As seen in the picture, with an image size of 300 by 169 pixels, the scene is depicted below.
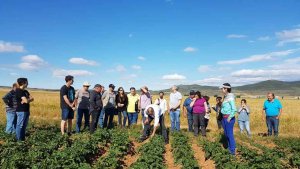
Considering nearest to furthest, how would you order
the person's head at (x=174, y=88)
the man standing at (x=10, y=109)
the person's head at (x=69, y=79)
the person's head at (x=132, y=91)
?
the person's head at (x=69, y=79) < the man standing at (x=10, y=109) < the person's head at (x=174, y=88) < the person's head at (x=132, y=91)

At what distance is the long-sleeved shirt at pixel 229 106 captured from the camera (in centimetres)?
1018

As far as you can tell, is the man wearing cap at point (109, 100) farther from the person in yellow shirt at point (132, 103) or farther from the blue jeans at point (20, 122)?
the blue jeans at point (20, 122)

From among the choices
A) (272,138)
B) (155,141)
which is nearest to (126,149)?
(155,141)

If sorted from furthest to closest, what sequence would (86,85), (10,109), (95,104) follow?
(86,85) < (95,104) < (10,109)

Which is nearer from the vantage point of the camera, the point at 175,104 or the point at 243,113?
the point at 175,104

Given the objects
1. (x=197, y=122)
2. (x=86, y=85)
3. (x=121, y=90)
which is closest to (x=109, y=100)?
(x=121, y=90)

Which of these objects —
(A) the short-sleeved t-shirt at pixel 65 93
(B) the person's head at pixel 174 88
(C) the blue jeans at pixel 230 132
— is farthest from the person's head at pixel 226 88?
(A) the short-sleeved t-shirt at pixel 65 93

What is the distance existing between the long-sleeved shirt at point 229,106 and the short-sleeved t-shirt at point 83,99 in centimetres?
615

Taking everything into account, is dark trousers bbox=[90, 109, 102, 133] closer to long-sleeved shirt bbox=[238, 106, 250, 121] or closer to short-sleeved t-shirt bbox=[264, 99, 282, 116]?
long-sleeved shirt bbox=[238, 106, 250, 121]

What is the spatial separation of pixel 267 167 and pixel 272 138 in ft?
19.3

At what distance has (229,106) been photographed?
10.3 meters

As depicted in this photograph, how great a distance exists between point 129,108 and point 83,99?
2.69m

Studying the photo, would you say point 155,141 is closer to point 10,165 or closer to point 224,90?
point 224,90

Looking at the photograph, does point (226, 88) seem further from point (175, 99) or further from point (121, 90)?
point (121, 90)
